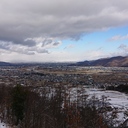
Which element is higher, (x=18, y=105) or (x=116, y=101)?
(x=18, y=105)

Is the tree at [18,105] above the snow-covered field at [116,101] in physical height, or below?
above

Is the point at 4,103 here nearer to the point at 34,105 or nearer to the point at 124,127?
the point at 34,105

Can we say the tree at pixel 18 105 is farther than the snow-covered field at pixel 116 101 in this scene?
No

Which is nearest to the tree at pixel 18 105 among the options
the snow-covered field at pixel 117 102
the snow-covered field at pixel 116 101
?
the snow-covered field at pixel 116 101

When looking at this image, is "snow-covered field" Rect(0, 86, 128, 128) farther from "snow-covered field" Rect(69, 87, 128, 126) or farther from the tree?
the tree

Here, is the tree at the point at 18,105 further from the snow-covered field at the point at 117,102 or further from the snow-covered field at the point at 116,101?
the snow-covered field at the point at 117,102

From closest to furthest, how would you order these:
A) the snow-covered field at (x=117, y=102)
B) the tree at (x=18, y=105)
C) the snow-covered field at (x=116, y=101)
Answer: the tree at (x=18, y=105) < the snow-covered field at (x=117, y=102) < the snow-covered field at (x=116, y=101)

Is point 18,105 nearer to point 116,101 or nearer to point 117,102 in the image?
point 117,102

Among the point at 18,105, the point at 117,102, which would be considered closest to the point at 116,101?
the point at 117,102

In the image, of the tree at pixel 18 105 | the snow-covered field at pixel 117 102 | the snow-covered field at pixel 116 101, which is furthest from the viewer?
the snow-covered field at pixel 116 101

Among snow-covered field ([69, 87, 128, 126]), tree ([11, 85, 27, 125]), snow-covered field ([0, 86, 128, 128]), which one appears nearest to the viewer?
tree ([11, 85, 27, 125])

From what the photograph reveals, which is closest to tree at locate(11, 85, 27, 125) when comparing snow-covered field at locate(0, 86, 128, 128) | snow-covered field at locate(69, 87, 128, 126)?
snow-covered field at locate(0, 86, 128, 128)
